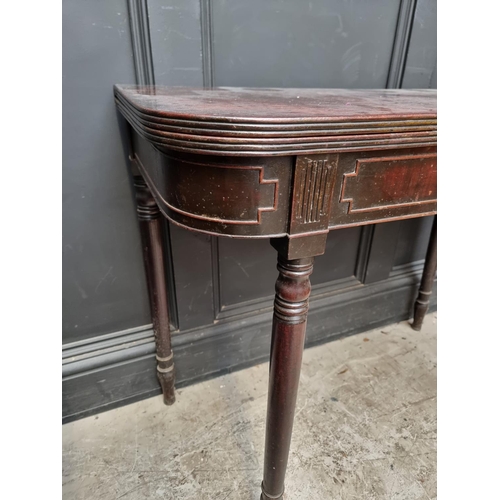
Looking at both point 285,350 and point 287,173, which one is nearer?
point 287,173

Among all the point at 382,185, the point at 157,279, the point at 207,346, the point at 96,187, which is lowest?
the point at 207,346

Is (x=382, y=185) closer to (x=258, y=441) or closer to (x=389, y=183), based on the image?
(x=389, y=183)

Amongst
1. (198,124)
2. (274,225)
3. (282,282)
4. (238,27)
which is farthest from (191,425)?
(238,27)

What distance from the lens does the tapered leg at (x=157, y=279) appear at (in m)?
0.87

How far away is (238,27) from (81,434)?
1.11 meters

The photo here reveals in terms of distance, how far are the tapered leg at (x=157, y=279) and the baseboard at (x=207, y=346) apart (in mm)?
60

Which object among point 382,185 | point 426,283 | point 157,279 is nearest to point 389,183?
point 382,185

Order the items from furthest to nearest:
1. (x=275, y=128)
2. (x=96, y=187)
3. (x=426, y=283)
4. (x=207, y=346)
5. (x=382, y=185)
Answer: (x=426, y=283)
(x=207, y=346)
(x=96, y=187)
(x=382, y=185)
(x=275, y=128)

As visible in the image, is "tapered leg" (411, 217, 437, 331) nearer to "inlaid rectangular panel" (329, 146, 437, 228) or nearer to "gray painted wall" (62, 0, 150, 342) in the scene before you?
"inlaid rectangular panel" (329, 146, 437, 228)

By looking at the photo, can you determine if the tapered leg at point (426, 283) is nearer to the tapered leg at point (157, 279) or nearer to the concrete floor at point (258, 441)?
the concrete floor at point (258, 441)

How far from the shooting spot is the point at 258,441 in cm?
99

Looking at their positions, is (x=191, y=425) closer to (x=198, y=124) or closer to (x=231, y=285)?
(x=231, y=285)

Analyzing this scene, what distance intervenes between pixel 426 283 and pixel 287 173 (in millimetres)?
1094

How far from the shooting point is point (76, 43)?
0.76 metres
